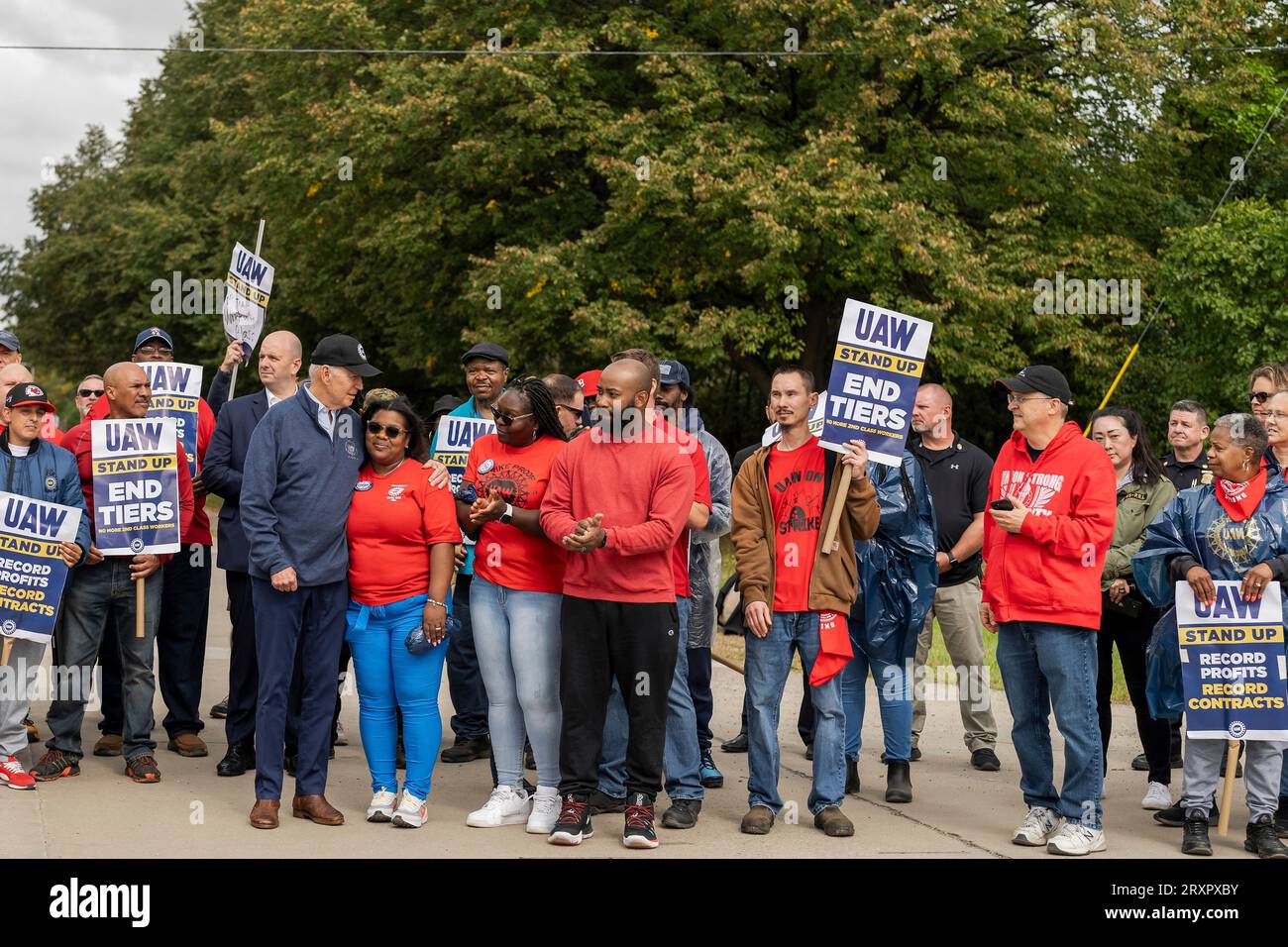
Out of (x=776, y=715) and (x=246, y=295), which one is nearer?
(x=776, y=715)

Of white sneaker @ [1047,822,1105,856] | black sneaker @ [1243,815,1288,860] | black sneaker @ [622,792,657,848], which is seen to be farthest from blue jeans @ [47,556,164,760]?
black sneaker @ [1243,815,1288,860]

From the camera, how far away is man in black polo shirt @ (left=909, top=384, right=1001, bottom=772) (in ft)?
28.8

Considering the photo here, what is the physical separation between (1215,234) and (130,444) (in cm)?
1814

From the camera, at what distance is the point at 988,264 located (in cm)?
2230

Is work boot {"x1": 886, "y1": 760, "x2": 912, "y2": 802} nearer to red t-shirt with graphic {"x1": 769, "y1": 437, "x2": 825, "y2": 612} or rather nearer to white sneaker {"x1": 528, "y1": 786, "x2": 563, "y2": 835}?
red t-shirt with graphic {"x1": 769, "y1": 437, "x2": 825, "y2": 612}

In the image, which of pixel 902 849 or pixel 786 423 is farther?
pixel 786 423

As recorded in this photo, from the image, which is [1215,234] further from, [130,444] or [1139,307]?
[130,444]

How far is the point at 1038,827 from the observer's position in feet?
22.4

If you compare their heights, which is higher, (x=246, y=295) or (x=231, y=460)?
(x=246, y=295)

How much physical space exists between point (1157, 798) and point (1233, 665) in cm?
116

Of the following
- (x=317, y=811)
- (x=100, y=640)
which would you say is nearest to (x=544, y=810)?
(x=317, y=811)

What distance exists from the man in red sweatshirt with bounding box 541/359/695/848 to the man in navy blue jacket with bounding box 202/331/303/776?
86.3 inches

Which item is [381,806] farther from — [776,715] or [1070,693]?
[1070,693]
